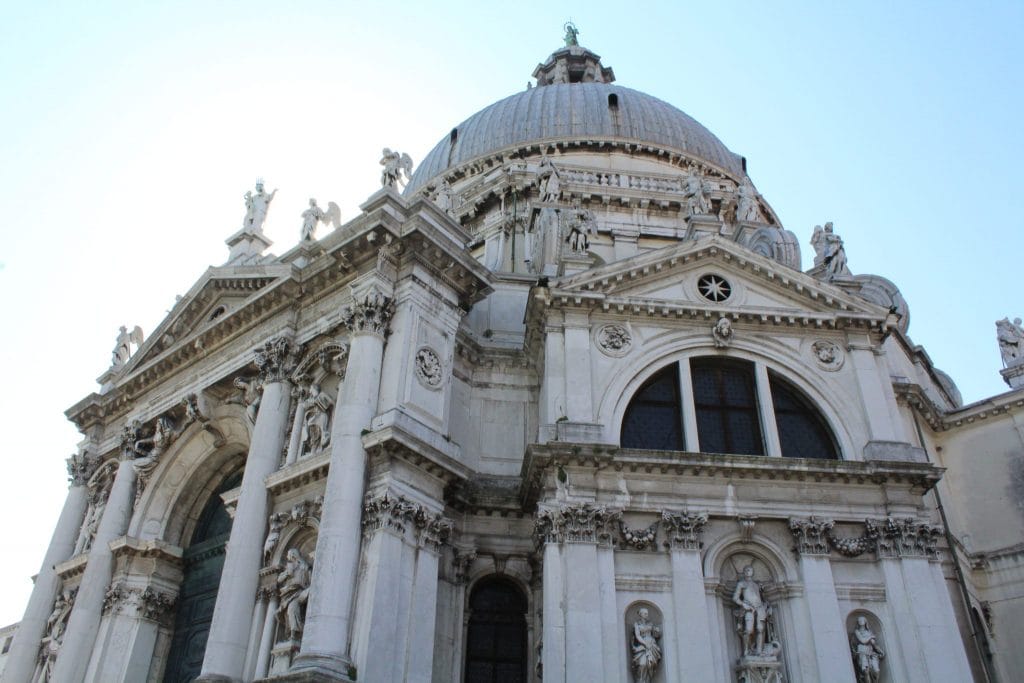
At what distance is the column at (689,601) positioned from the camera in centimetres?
1669

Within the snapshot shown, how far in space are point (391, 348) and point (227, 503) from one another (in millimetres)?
5481

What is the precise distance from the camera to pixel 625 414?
20031mm

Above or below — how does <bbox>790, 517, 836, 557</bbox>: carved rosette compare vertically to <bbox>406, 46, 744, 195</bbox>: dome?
below

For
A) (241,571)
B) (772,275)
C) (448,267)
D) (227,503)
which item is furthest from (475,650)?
(772,275)

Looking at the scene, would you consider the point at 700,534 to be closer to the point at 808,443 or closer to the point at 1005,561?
the point at 808,443

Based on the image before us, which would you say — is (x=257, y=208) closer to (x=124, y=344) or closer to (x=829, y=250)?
(x=124, y=344)

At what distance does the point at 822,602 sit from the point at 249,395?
1397 cm

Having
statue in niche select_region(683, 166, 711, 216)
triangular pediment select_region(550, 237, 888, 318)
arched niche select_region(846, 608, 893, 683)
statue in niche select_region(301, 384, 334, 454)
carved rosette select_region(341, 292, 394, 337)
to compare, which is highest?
statue in niche select_region(683, 166, 711, 216)

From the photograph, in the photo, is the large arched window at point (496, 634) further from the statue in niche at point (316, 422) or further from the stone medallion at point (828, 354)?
the stone medallion at point (828, 354)

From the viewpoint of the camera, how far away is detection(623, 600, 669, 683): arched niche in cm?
1667

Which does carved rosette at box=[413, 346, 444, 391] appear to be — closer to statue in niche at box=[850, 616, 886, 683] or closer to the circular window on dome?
the circular window on dome

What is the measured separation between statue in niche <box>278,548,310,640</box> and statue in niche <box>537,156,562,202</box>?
42.5 ft

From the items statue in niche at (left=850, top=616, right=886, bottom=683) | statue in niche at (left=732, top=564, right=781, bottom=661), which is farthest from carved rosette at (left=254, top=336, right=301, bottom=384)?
statue in niche at (left=850, top=616, right=886, bottom=683)

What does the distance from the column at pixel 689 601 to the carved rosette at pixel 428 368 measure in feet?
19.0
